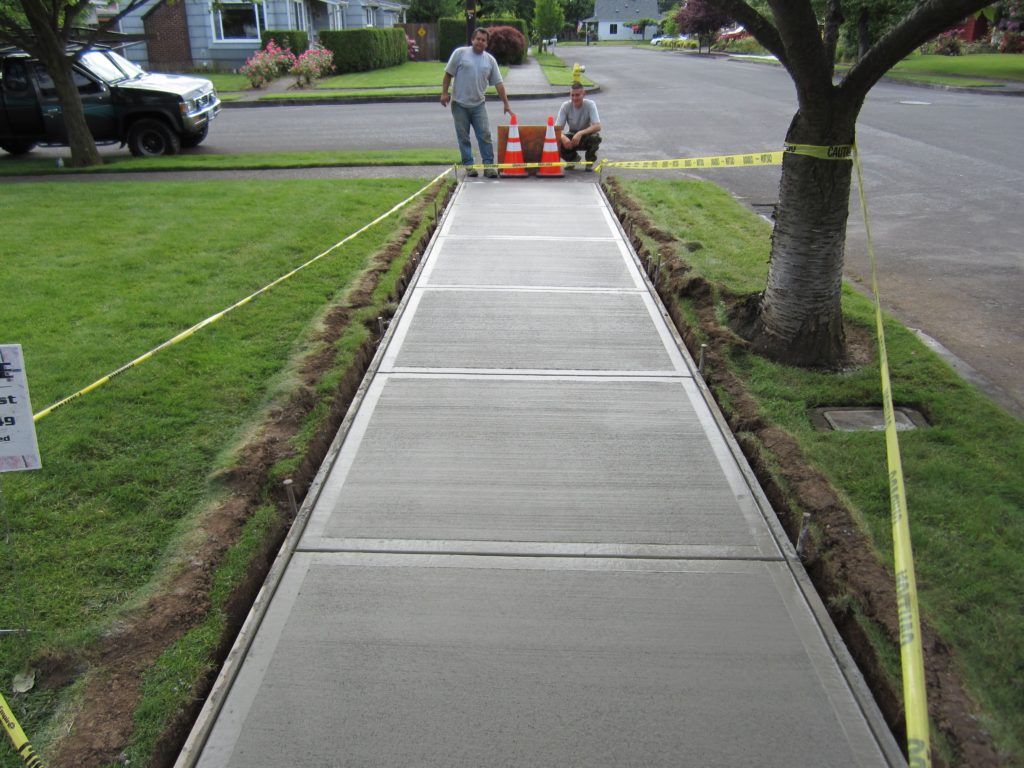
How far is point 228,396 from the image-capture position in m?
4.78

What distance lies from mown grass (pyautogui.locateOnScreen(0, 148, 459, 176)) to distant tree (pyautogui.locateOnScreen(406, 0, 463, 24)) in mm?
41521

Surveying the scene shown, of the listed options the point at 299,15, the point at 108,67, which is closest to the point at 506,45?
the point at 299,15

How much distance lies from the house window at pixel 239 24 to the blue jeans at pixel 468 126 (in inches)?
1056

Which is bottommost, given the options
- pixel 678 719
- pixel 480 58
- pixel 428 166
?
pixel 678 719

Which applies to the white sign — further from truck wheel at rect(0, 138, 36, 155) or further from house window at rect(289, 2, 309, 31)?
house window at rect(289, 2, 309, 31)

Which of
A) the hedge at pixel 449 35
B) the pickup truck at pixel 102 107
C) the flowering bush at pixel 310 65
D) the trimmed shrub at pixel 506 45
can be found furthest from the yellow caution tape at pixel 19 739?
the hedge at pixel 449 35

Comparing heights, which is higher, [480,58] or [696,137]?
[480,58]

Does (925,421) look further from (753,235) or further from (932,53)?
(932,53)

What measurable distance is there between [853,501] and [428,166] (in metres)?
9.97

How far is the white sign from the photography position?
285cm

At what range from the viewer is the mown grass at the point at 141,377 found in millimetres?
3029

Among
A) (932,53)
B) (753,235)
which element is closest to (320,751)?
(753,235)

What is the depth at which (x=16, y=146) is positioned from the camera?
14656mm

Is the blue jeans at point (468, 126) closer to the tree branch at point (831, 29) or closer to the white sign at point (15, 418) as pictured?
the tree branch at point (831, 29)
